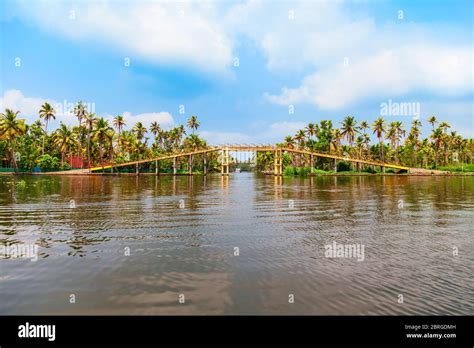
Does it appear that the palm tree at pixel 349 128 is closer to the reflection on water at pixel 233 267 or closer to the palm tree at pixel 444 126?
the palm tree at pixel 444 126

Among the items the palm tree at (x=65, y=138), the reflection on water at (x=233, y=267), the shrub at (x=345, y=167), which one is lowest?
the reflection on water at (x=233, y=267)

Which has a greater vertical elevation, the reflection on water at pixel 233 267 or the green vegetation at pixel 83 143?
the green vegetation at pixel 83 143

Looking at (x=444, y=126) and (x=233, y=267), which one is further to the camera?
(x=444, y=126)

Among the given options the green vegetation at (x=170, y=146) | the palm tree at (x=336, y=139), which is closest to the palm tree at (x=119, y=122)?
the green vegetation at (x=170, y=146)

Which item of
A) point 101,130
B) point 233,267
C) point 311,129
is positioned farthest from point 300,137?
point 233,267

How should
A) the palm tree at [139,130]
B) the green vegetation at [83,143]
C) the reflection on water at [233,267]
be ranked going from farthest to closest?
the palm tree at [139,130]
the green vegetation at [83,143]
the reflection on water at [233,267]

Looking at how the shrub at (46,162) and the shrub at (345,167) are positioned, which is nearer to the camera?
the shrub at (46,162)

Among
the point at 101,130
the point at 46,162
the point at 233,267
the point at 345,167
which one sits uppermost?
the point at 101,130

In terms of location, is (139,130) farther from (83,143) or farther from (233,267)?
(233,267)

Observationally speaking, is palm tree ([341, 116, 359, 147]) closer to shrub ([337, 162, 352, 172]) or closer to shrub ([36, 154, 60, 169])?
shrub ([337, 162, 352, 172])

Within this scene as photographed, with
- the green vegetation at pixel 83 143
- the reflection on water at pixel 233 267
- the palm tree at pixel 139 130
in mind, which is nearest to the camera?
the reflection on water at pixel 233 267
